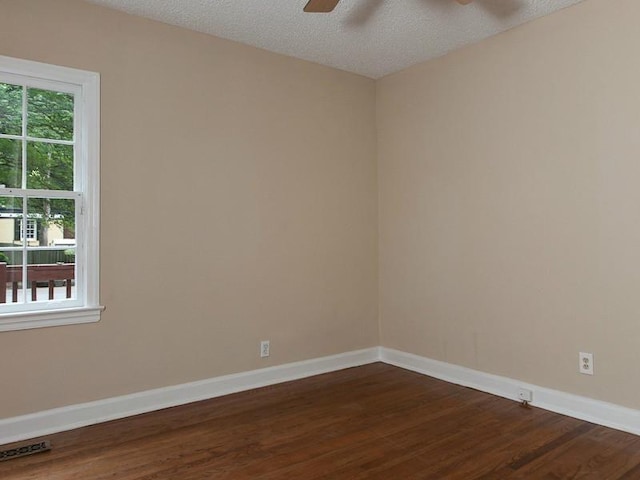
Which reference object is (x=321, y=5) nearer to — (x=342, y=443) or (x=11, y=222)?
(x=11, y=222)

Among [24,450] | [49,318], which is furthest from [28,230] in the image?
[24,450]

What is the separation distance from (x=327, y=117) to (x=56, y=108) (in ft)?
6.73

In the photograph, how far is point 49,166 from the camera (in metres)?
2.87

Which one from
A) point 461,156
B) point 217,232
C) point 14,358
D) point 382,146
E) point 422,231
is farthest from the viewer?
point 382,146

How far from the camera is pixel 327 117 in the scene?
4.04m

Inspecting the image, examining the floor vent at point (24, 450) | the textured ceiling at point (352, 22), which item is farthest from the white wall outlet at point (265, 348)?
the textured ceiling at point (352, 22)

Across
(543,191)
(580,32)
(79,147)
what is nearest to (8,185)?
(79,147)

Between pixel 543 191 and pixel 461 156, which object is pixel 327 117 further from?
pixel 543 191

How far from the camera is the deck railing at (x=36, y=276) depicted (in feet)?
9.00

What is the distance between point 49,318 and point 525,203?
313 centimetres

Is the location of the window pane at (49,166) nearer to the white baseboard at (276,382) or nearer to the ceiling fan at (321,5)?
the white baseboard at (276,382)

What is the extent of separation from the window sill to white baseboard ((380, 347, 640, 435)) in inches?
99.2

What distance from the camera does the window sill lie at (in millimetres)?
2666

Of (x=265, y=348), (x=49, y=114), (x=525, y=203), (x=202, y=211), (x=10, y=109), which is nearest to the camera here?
(x=10, y=109)
